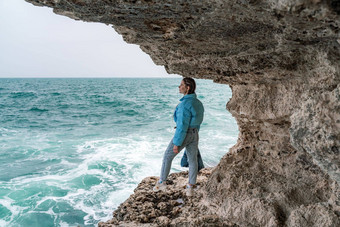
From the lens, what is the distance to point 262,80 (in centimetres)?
328

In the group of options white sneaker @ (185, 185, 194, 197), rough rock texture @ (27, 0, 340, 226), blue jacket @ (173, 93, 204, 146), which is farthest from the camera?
white sneaker @ (185, 185, 194, 197)

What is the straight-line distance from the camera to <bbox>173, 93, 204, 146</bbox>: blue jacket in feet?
12.1

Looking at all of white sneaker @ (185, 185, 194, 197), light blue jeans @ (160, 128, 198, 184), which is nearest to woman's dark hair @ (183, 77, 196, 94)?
light blue jeans @ (160, 128, 198, 184)

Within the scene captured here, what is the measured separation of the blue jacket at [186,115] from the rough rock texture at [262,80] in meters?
0.38

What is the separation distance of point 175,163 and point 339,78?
6.36m

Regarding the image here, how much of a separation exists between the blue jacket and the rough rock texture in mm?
382

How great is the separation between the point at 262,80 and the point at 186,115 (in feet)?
3.36

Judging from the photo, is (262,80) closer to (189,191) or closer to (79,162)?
(189,191)

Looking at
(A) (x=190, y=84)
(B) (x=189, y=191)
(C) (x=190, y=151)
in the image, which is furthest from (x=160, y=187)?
(A) (x=190, y=84)

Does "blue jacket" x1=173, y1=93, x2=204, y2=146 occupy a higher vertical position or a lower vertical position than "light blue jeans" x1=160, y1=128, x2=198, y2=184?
higher

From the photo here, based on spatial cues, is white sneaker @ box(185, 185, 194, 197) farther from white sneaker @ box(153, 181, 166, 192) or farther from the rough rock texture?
white sneaker @ box(153, 181, 166, 192)

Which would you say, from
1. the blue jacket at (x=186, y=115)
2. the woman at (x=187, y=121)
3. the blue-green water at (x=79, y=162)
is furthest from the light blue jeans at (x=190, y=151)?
the blue-green water at (x=79, y=162)

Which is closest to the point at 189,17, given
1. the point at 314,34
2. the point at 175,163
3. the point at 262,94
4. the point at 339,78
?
the point at 314,34

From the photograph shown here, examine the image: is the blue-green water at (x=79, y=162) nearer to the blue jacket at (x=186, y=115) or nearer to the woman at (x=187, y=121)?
the woman at (x=187, y=121)
